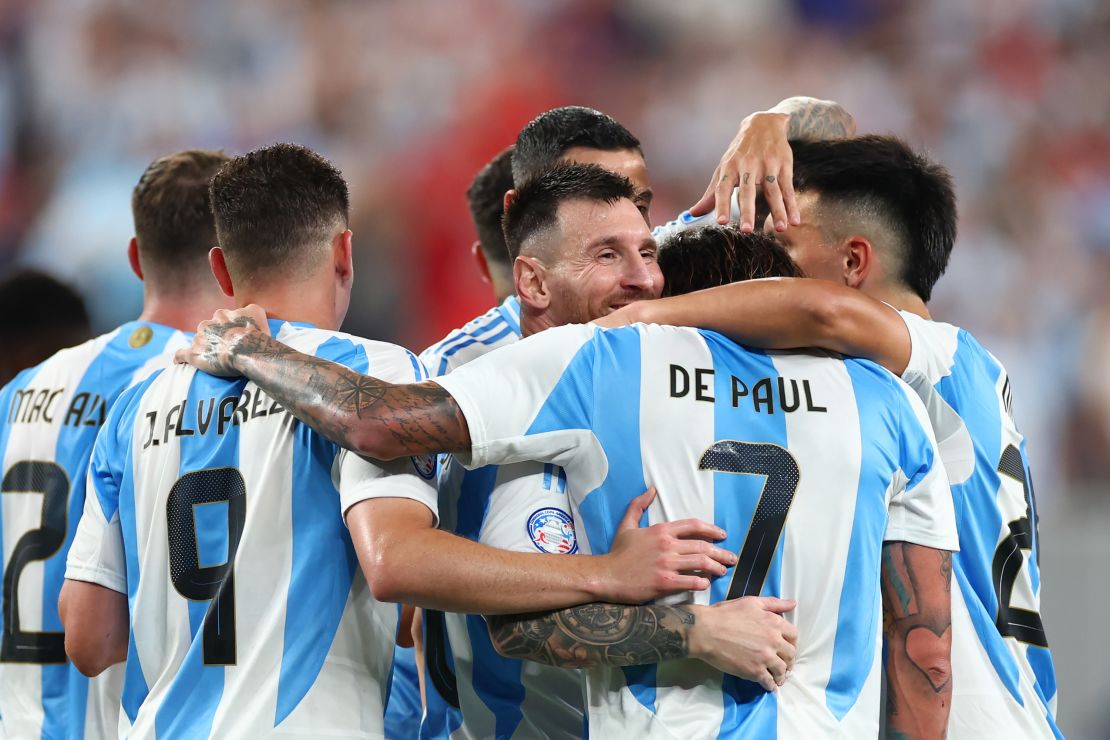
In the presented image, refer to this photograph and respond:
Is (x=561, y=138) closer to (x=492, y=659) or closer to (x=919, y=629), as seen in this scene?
(x=492, y=659)

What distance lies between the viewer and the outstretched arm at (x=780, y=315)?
2.74 m

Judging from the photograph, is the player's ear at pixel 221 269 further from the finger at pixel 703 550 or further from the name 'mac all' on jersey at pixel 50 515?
the finger at pixel 703 550

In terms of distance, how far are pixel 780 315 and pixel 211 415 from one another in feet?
4.64

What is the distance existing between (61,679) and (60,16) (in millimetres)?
8108

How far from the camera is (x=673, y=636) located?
252 cm

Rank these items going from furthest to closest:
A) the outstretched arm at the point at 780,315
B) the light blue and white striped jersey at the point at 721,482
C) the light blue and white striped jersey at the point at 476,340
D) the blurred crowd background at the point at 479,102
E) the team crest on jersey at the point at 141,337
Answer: the blurred crowd background at the point at 479,102 → the light blue and white striped jersey at the point at 476,340 → the team crest on jersey at the point at 141,337 → the outstretched arm at the point at 780,315 → the light blue and white striped jersey at the point at 721,482

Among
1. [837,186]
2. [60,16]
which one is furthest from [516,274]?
[60,16]

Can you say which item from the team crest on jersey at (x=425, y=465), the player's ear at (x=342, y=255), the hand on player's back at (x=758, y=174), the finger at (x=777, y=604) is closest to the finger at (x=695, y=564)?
the finger at (x=777, y=604)

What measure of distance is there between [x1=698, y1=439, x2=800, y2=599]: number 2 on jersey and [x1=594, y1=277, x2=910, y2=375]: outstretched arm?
280 millimetres

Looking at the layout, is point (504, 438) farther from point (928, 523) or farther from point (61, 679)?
point (61, 679)

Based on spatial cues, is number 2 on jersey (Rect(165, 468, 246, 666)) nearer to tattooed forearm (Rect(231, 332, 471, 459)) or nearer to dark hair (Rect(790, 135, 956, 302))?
tattooed forearm (Rect(231, 332, 471, 459))

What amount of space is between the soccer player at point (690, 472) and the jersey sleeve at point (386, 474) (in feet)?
0.29

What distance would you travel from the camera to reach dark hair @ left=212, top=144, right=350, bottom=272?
315 centimetres

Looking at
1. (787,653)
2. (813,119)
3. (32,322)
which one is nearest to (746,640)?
(787,653)
